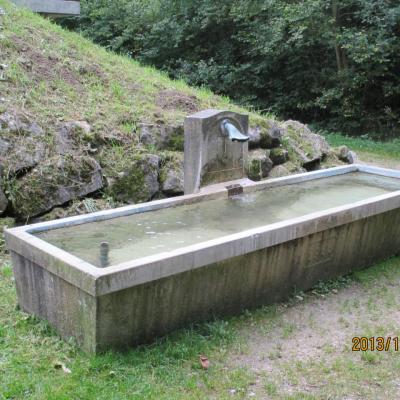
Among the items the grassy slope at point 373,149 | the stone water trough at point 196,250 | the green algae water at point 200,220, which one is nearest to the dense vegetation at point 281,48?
the grassy slope at point 373,149

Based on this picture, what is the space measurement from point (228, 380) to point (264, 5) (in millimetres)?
13005

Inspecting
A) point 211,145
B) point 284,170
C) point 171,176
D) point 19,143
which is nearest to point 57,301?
point 211,145

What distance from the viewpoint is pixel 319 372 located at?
370cm

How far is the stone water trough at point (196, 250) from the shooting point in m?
3.61

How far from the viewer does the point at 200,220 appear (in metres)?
5.01

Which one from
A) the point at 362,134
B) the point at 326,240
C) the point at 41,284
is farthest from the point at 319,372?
the point at 362,134

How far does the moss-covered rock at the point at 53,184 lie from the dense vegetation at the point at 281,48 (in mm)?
9278

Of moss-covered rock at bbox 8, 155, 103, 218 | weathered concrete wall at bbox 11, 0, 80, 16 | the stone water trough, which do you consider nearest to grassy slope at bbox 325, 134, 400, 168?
the stone water trough

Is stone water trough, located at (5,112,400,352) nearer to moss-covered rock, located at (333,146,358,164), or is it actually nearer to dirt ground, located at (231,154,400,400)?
dirt ground, located at (231,154,400,400)

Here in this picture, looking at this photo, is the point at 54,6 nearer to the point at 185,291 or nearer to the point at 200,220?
the point at 200,220

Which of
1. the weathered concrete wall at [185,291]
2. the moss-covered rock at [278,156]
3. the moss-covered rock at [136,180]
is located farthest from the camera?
the moss-covered rock at [278,156]

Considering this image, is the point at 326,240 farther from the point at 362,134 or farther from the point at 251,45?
the point at 251,45

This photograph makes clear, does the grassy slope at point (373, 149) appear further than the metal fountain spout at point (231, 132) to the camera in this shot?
Yes

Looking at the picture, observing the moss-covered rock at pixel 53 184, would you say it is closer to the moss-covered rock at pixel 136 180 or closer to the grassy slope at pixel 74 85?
the moss-covered rock at pixel 136 180
